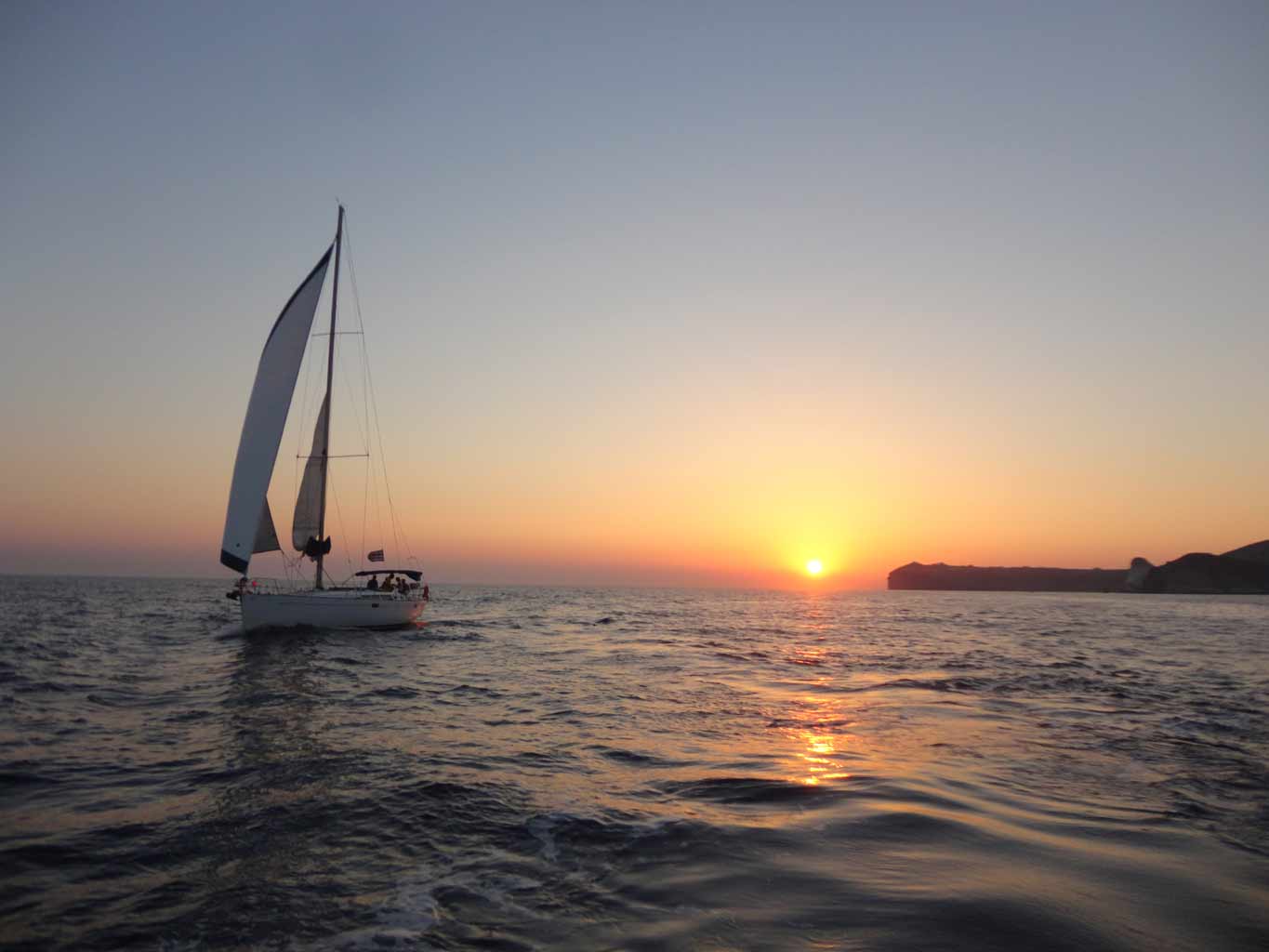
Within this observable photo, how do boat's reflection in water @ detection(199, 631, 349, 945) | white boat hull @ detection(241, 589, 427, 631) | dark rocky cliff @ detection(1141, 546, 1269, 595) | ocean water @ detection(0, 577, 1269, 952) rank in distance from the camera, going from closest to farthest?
ocean water @ detection(0, 577, 1269, 952), boat's reflection in water @ detection(199, 631, 349, 945), white boat hull @ detection(241, 589, 427, 631), dark rocky cliff @ detection(1141, 546, 1269, 595)

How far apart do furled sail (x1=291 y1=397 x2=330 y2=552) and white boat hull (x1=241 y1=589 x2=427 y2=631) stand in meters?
2.76

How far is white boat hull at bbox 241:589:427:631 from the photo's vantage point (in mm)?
26031

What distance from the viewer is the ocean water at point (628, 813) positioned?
16.6 ft

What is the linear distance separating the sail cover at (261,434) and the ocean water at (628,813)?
8652mm

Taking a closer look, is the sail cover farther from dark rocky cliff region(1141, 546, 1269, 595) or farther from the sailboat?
dark rocky cliff region(1141, 546, 1269, 595)

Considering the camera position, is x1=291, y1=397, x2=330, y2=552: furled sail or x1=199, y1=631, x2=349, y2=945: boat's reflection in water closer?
x1=199, y1=631, x2=349, y2=945: boat's reflection in water

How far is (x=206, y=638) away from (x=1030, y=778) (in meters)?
29.3

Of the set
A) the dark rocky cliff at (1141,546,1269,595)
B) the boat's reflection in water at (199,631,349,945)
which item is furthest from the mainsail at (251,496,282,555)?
the dark rocky cliff at (1141,546,1269,595)

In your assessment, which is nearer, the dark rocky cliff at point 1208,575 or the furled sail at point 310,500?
the furled sail at point 310,500

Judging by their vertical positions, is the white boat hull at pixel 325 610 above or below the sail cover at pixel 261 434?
below

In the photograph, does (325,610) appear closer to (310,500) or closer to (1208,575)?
(310,500)

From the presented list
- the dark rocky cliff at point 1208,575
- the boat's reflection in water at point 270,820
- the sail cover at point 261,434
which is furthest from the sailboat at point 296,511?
the dark rocky cliff at point 1208,575

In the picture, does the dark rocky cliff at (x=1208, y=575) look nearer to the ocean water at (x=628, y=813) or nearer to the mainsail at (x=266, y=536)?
the ocean water at (x=628, y=813)

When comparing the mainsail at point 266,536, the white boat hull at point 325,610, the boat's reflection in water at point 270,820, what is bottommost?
the boat's reflection in water at point 270,820
